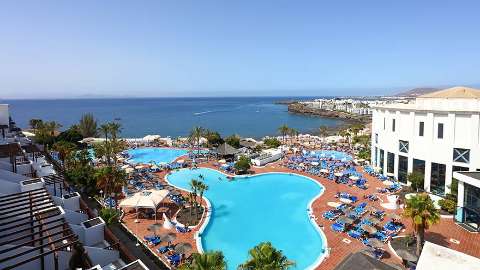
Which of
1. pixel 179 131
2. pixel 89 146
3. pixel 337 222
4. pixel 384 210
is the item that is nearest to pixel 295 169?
pixel 384 210

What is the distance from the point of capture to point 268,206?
101 feet

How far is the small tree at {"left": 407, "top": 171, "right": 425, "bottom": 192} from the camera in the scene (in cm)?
3185

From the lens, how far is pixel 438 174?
31281 millimetres

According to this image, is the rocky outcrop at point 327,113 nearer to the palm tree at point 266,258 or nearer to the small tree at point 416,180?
the small tree at point 416,180

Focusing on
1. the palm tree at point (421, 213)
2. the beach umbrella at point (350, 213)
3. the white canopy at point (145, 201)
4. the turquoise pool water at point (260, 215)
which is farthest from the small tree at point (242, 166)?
the palm tree at point (421, 213)

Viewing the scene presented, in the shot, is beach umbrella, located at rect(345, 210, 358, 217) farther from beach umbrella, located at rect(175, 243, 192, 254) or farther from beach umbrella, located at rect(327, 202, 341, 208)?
beach umbrella, located at rect(175, 243, 192, 254)

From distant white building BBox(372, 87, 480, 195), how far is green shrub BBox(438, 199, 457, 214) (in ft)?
13.0

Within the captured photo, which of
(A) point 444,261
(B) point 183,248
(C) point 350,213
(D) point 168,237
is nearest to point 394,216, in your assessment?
(C) point 350,213

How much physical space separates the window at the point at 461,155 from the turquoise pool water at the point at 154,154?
3916 cm

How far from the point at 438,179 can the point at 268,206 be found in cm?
1778

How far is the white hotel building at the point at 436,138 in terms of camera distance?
29.1 meters

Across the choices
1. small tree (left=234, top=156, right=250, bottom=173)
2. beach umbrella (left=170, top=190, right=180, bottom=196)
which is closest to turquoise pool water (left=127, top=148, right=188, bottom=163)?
small tree (left=234, top=156, right=250, bottom=173)

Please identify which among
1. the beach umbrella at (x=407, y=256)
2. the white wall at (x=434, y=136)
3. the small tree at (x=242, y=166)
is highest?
the white wall at (x=434, y=136)

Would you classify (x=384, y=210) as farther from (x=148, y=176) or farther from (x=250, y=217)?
(x=148, y=176)
